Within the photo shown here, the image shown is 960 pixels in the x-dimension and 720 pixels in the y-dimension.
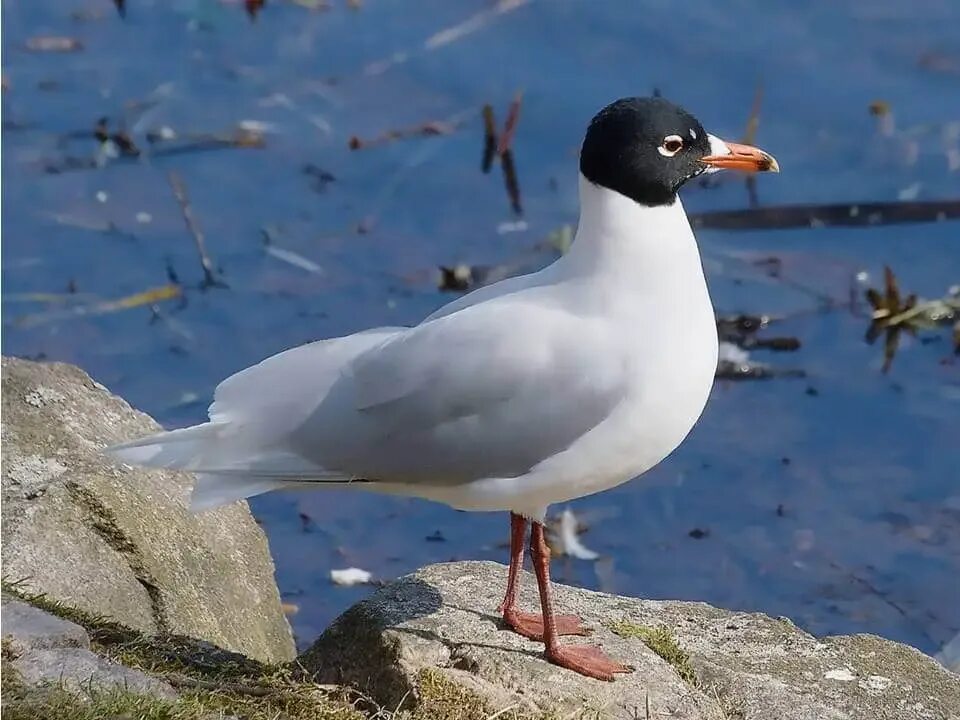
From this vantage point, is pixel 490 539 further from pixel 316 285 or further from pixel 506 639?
pixel 506 639

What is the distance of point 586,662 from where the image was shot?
5086 mm

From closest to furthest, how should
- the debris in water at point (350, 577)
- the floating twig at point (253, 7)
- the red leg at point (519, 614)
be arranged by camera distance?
1. the red leg at point (519, 614)
2. the debris in water at point (350, 577)
3. the floating twig at point (253, 7)

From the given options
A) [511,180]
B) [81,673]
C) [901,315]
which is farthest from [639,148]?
[511,180]

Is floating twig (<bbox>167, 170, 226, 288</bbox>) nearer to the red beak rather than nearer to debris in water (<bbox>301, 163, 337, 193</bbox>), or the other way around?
debris in water (<bbox>301, 163, 337, 193</bbox>)

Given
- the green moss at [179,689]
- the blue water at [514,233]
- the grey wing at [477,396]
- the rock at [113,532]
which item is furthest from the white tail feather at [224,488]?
the blue water at [514,233]

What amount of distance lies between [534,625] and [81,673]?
1.43 meters

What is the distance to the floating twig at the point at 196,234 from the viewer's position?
949 centimetres

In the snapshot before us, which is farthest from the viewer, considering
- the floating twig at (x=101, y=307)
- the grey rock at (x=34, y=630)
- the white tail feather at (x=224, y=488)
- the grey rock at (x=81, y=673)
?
the floating twig at (x=101, y=307)

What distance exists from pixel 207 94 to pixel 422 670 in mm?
6688

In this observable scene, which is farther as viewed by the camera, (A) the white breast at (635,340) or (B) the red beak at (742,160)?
(B) the red beak at (742,160)

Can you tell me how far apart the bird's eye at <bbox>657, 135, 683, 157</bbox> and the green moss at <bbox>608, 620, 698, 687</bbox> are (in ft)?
4.69

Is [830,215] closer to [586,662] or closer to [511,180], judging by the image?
[511,180]

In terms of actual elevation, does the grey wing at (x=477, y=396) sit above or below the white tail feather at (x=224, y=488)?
above

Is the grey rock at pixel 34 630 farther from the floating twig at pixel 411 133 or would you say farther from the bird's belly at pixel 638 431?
the floating twig at pixel 411 133
